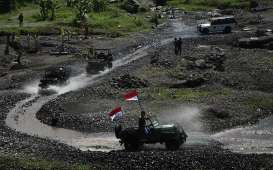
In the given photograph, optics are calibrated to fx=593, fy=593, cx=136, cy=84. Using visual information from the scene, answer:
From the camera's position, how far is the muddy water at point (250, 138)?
4401 centimetres

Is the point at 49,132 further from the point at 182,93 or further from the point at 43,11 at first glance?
the point at 43,11

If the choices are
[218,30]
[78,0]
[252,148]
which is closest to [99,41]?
[218,30]

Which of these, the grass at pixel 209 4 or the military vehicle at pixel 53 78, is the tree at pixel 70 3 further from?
the military vehicle at pixel 53 78

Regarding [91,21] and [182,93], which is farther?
[91,21]

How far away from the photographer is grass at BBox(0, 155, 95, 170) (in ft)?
116

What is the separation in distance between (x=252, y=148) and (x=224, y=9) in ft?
348

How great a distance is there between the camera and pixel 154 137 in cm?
4256

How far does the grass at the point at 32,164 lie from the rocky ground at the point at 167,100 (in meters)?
1.58

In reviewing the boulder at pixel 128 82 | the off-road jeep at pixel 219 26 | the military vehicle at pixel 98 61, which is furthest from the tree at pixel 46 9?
the boulder at pixel 128 82

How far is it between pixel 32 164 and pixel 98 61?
4867 cm

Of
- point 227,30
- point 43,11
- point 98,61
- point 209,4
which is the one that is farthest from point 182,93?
point 209,4

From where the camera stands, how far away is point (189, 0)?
16012 centimetres

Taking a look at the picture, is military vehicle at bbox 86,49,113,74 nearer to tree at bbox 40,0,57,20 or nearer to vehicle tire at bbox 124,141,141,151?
tree at bbox 40,0,57,20

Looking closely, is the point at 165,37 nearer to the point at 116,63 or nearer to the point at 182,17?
the point at 116,63
